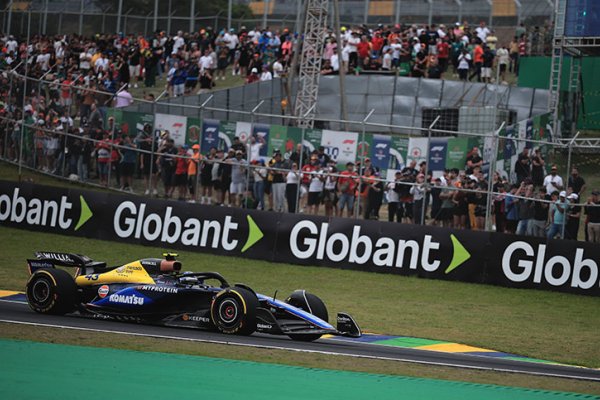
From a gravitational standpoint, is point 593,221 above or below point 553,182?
below

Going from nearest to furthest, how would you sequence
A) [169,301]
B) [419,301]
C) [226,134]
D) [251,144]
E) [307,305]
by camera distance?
[169,301]
[307,305]
[419,301]
[251,144]
[226,134]

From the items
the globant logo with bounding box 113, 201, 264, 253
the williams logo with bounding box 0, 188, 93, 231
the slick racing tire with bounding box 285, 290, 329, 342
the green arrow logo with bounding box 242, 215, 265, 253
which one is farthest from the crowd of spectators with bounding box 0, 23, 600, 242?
the slick racing tire with bounding box 285, 290, 329, 342

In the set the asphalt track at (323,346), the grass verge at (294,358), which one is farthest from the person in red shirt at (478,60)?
the grass verge at (294,358)

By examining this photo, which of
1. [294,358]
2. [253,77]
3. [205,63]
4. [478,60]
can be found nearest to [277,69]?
[253,77]

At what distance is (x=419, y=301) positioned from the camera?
19.0 meters

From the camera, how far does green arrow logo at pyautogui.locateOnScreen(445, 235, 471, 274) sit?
2062 cm

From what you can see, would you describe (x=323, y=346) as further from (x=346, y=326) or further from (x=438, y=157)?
(x=438, y=157)

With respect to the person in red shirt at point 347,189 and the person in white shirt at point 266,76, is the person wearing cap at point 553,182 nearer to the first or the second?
the person in red shirt at point 347,189

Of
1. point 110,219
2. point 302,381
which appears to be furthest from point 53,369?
point 110,219

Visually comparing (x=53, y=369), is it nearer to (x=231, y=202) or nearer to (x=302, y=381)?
(x=302, y=381)

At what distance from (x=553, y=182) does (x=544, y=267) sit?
1.88 m

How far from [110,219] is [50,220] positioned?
57.5 inches

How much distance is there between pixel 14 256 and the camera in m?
21.3

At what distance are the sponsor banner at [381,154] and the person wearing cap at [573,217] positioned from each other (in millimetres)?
3871
